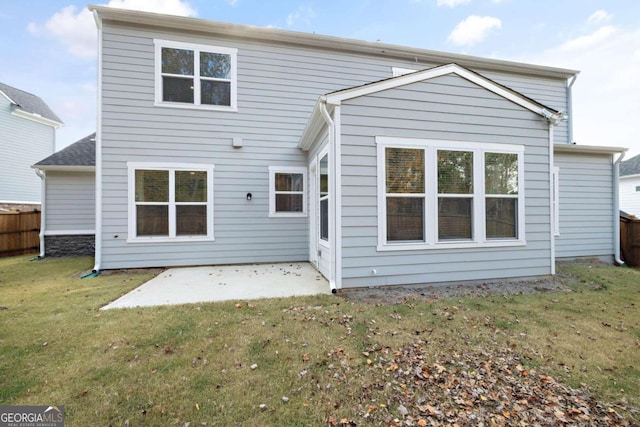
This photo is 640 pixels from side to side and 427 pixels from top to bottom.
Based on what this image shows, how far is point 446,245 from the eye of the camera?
16.5 feet

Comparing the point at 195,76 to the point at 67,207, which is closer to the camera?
the point at 195,76

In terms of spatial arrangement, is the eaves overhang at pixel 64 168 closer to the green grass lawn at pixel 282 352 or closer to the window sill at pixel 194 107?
the window sill at pixel 194 107

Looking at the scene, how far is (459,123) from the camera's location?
5.10 meters

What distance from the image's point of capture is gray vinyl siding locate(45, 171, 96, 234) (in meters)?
8.13

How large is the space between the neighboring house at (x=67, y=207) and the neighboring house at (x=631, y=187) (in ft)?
93.0

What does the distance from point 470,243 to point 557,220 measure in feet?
13.0

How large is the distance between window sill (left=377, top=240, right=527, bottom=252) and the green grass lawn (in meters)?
0.99

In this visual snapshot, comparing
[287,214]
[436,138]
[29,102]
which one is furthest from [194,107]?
[29,102]

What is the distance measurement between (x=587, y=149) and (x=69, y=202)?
47.7 feet

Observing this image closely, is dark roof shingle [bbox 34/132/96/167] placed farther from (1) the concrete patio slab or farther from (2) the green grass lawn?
(1) the concrete patio slab

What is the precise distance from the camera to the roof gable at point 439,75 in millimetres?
4570

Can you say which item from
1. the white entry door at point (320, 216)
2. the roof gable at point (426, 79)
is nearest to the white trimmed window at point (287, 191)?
the white entry door at point (320, 216)

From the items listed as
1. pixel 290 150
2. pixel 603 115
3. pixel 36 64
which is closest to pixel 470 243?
pixel 290 150

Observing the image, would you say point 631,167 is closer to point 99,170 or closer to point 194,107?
point 194,107
